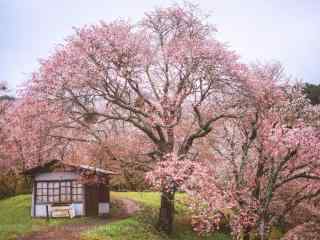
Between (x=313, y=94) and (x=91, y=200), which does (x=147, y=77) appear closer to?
(x=91, y=200)

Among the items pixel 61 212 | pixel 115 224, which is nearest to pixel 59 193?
pixel 61 212

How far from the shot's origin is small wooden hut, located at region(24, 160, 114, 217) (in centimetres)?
3397

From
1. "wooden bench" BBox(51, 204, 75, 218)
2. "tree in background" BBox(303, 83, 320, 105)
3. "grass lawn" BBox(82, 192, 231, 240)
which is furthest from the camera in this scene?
"tree in background" BBox(303, 83, 320, 105)

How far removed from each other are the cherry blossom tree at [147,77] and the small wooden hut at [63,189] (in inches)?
169

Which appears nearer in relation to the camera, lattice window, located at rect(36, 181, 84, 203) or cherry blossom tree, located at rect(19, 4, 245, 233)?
cherry blossom tree, located at rect(19, 4, 245, 233)

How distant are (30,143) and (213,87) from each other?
1196cm

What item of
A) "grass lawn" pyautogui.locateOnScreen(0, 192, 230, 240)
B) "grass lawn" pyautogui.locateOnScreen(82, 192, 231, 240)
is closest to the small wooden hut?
"grass lawn" pyautogui.locateOnScreen(0, 192, 230, 240)

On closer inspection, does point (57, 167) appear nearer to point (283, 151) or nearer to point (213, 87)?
point (213, 87)

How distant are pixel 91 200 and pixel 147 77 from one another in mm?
10901

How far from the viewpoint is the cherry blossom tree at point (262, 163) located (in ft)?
74.0

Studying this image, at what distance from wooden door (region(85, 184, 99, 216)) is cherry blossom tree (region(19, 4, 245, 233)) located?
542 cm

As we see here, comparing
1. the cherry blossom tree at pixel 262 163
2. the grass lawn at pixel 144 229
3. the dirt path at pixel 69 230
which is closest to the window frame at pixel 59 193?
the dirt path at pixel 69 230

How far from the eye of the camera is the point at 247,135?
27.8 metres

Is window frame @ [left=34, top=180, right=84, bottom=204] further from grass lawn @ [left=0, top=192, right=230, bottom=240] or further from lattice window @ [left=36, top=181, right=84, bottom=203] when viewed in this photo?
grass lawn @ [left=0, top=192, right=230, bottom=240]
